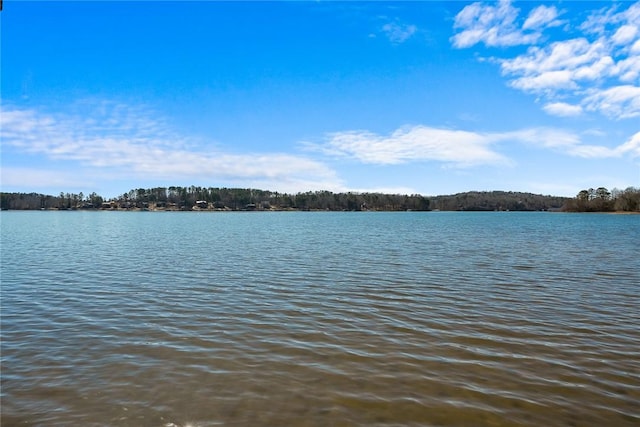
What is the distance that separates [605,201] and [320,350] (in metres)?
204

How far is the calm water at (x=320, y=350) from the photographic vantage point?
7320 millimetres

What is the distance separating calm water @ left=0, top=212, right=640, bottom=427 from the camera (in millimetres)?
7320

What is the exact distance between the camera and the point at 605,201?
560ft

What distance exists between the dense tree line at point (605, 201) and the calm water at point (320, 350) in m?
168

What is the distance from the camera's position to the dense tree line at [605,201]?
152125 millimetres

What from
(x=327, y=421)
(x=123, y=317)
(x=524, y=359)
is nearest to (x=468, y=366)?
(x=524, y=359)

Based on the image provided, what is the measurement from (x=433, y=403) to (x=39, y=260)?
98.0 ft

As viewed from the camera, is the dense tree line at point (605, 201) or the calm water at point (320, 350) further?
the dense tree line at point (605, 201)

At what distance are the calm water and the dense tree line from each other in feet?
550

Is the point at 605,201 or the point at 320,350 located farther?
the point at 605,201

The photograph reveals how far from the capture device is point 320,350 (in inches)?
411

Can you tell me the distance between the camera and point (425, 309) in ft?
48.2

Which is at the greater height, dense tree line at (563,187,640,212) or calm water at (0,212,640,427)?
dense tree line at (563,187,640,212)

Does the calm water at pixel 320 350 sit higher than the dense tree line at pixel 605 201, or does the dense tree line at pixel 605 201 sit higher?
the dense tree line at pixel 605 201
